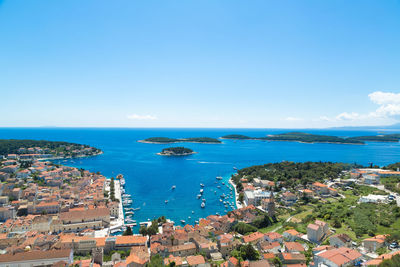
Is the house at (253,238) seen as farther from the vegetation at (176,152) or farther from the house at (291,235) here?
the vegetation at (176,152)

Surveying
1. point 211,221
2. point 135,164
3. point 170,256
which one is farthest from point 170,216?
point 135,164

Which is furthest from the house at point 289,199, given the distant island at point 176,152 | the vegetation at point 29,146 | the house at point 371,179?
the vegetation at point 29,146

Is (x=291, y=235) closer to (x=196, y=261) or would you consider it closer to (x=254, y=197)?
(x=196, y=261)

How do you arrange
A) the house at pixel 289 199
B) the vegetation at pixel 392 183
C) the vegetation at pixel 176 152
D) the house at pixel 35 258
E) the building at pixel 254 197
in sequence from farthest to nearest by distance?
the vegetation at pixel 176 152, the vegetation at pixel 392 183, the building at pixel 254 197, the house at pixel 289 199, the house at pixel 35 258

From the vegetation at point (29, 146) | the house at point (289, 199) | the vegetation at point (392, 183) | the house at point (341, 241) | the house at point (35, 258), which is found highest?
the vegetation at point (29, 146)

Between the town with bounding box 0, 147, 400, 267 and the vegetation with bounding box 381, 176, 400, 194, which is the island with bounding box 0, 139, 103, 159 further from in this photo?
the vegetation with bounding box 381, 176, 400, 194

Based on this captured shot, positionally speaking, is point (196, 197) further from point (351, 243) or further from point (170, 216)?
point (351, 243)

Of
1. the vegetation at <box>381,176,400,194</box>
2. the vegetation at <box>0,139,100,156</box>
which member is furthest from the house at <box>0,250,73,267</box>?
the vegetation at <box>0,139,100,156</box>
